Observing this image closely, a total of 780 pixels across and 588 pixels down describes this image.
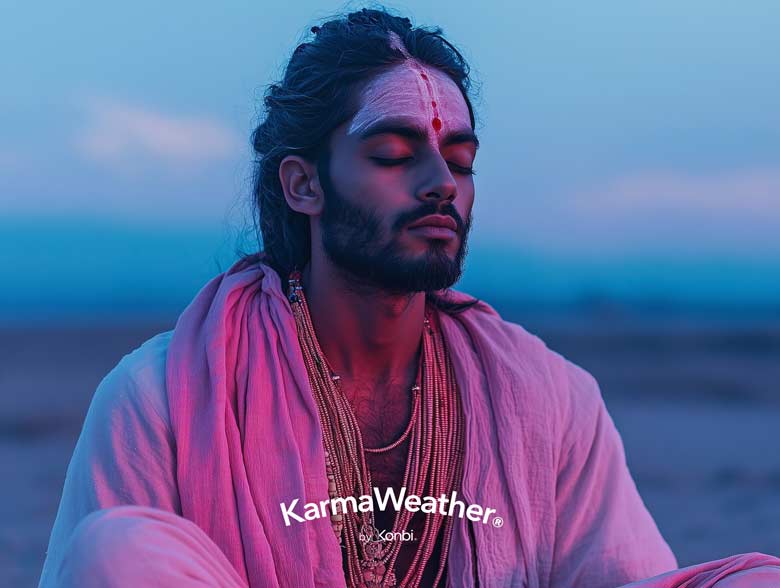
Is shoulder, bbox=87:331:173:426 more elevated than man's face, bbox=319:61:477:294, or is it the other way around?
man's face, bbox=319:61:477:294

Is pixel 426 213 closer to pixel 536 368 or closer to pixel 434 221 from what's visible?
pixel 434 221

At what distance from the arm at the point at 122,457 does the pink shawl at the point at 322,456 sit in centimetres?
5

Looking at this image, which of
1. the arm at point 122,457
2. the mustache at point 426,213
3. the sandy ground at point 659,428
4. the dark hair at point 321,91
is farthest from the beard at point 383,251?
the sandy ground at point 659,428

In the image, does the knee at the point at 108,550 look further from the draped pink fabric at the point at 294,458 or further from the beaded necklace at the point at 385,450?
the beaded necklace at the point at 385,450

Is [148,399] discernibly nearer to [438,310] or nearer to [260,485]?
[260,485]

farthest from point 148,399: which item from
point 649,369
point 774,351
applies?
point 774,351

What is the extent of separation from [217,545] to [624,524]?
52.5 inches

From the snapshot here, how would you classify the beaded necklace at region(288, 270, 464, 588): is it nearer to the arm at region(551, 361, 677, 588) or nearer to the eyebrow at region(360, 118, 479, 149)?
the arm at region(551, 361, 677, 588)

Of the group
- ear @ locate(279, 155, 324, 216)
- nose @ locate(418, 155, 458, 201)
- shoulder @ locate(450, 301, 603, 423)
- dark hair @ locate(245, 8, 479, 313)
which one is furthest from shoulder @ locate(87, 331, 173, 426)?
shoulder @ locate(450, 301, 603, 423)

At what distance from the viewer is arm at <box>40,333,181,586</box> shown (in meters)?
3.28

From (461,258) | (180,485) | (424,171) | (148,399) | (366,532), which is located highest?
(424,171)

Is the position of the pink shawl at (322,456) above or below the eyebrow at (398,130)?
below

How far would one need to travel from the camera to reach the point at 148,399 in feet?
11.1

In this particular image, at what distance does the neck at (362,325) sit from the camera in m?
3.86
